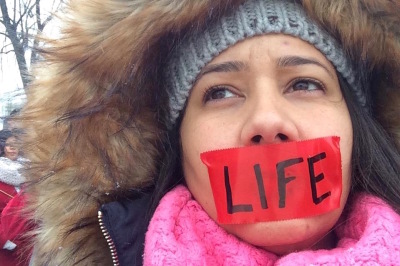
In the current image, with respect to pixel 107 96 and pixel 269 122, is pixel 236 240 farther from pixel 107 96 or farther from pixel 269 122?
pixel 107 96

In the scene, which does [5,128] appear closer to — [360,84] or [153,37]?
[153,37]

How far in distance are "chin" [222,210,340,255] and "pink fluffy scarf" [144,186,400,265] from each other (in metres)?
0.03

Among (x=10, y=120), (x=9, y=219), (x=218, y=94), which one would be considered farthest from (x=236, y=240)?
(x=9, y=219)

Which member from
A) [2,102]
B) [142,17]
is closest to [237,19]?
[142,17]

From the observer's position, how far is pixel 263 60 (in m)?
1.44

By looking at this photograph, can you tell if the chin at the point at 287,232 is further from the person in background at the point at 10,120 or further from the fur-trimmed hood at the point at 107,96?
the person in background at the point at 10,120

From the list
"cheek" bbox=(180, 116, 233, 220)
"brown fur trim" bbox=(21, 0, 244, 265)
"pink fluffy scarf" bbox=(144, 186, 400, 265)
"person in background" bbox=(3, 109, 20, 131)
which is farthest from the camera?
"person in background" bbox=(3, 109, 20, 131)

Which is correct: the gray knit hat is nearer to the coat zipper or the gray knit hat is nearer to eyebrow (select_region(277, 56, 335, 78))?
Answer: eyebrow (select_region(277, 56, 335, 78))

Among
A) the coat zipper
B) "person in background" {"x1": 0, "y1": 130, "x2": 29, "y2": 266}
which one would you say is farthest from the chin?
"person in background" {"x1": 0, "y1": 130, "x2": 29, "y2": 266}

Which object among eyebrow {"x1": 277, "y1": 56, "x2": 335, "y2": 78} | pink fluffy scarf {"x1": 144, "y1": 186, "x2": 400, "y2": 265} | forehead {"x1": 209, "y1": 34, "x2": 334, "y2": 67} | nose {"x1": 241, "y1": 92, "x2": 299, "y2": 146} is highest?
forehead {"x1": 209, "y1": 34, "x2": 334, "y2": 67}

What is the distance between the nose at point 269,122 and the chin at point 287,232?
21cm

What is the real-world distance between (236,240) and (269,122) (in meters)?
0.34

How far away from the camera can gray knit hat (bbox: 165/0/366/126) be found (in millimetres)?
1482

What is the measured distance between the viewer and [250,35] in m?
1.47
